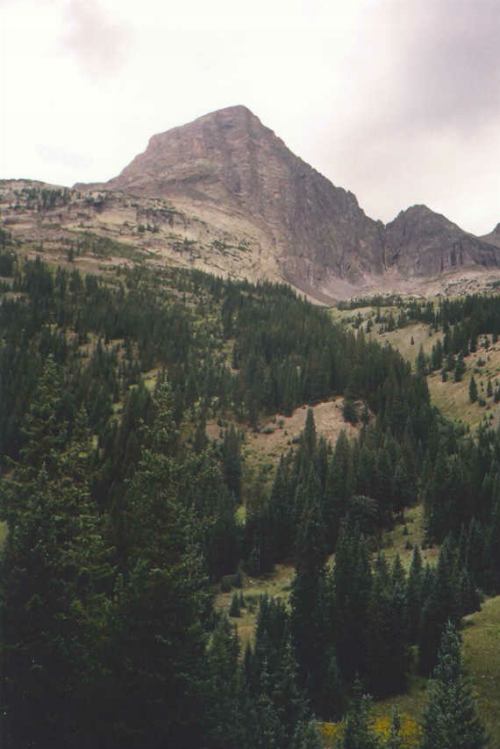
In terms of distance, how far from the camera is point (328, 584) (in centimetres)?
6119

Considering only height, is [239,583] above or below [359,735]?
below

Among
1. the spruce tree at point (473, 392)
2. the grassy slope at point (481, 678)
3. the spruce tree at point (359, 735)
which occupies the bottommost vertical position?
the grassy slope at point (481, 678)

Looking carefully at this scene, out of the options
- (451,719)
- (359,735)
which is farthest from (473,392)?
(359,735)

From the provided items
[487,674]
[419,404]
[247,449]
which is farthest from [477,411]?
[487,674]

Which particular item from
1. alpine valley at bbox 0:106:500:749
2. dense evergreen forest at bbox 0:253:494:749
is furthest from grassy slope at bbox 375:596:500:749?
dense evergreen forest at bbox 0:253:494:749

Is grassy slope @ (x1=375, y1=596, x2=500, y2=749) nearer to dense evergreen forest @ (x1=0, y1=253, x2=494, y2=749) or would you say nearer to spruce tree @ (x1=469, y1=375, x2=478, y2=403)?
dense evergreen forest @ (x1=0, y1=253, x2=494, y2=749)

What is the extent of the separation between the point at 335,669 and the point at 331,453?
7790 centimetres

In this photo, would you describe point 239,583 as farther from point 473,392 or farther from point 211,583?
point 473,392

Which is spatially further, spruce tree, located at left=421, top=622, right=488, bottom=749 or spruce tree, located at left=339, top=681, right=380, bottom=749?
spruce tree, located at left=339, top=681, right=380, bottom=749

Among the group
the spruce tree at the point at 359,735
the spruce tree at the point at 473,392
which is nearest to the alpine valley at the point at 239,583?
the spruce tree at the point at 359,735

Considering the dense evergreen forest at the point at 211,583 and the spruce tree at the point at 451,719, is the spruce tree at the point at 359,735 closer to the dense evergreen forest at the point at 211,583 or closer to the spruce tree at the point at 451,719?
the dense evergreen forest at the point at 211,583

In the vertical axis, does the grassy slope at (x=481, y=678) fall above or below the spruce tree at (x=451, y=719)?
below

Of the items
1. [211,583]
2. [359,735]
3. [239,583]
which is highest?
[359,735]

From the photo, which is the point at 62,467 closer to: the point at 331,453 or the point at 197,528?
the point at 197,528
